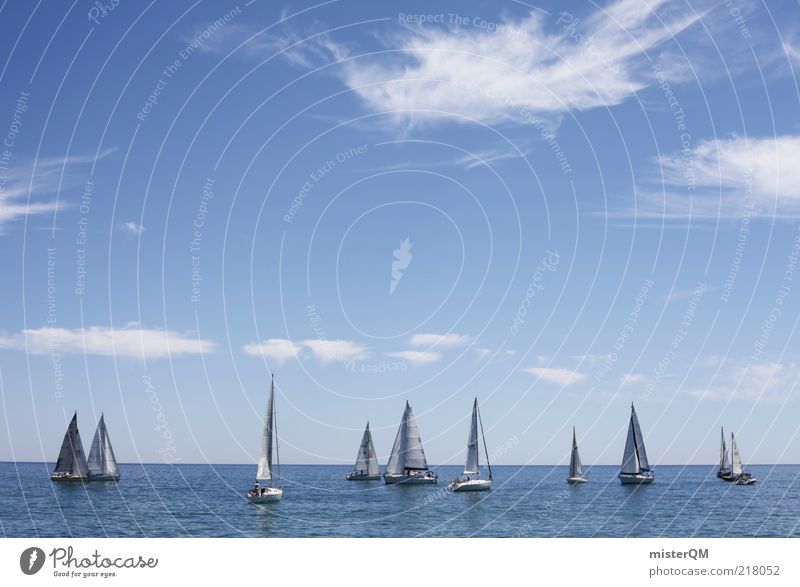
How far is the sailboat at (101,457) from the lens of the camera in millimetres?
134875

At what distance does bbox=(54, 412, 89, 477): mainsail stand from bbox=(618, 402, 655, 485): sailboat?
9616 centimetres

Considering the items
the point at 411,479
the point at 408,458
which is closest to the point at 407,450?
the point at 408,458

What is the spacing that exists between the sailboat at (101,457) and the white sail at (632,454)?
93.3m

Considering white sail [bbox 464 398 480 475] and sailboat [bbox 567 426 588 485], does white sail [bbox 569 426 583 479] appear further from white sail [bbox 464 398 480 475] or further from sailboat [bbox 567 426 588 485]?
white sail [bbox 464 398 480 475]

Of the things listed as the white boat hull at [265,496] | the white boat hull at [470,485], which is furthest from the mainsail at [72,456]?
the white boat hull at [470,485]

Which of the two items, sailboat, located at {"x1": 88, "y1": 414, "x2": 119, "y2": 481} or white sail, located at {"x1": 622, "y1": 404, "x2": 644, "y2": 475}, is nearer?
sailboat, located at {"x1": 88, "y1": 414, "x2": 119, "y2": 481}

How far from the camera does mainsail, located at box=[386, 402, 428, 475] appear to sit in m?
137

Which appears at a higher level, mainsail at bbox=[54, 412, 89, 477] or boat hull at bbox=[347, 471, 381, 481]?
mainsail at bbox=[54, 412, 89, 477]

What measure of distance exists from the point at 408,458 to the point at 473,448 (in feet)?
78.4

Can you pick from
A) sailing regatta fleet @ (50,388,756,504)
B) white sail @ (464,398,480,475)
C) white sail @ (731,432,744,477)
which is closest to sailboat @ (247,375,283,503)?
sailing regatta fleet @ (50,388,756,504)

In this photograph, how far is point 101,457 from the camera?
138m
